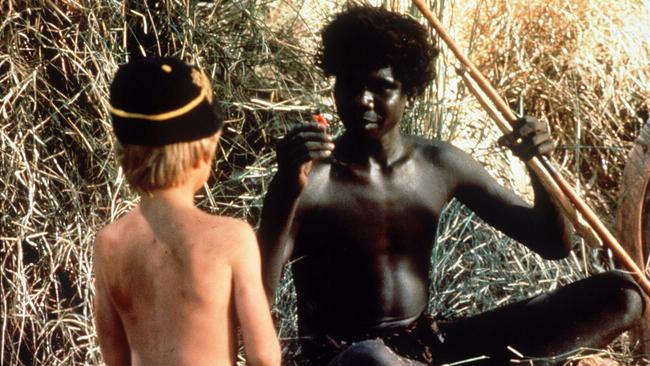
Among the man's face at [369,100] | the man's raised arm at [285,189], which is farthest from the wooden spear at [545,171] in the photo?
the man's raised arm at [285,189]

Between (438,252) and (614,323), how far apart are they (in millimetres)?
1367

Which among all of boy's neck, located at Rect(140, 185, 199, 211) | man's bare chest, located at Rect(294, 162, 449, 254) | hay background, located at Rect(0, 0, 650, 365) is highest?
boy's neck, located at Rect(140, 185, 199, 211)

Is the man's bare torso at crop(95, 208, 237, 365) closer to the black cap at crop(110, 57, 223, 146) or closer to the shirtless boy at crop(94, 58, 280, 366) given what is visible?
the shirtless boy at crop(94, 58, 280, 366)

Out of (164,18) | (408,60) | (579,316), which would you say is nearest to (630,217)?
(579,316)

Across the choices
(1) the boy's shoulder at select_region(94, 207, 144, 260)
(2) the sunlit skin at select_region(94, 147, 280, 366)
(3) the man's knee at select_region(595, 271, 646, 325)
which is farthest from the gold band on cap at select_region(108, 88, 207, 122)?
(3) the man's knee at select_region(595, 271, 646, 325)

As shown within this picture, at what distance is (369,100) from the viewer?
3408 millimetres

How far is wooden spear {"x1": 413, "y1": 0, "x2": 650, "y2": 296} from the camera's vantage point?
3.43 m

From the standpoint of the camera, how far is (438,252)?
489cm

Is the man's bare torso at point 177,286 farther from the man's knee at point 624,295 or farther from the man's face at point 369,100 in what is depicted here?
the man's knee at point 624,295

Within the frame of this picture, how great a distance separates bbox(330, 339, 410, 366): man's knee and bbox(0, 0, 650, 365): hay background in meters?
1.35

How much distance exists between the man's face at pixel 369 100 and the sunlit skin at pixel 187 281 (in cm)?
Answer: 87

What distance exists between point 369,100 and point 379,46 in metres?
0.20

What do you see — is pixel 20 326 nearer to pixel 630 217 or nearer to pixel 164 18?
pixel 164 18

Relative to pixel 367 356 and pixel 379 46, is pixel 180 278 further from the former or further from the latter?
pixel 379 46
